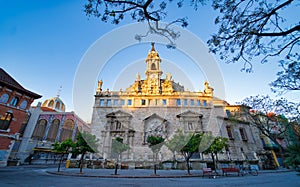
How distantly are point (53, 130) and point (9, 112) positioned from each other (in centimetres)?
1421

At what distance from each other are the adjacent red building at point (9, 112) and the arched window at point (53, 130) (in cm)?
1148

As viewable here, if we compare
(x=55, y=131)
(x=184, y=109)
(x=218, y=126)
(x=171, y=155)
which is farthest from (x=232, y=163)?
(x=55, y=131)

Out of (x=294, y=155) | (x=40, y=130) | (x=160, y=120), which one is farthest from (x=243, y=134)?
(x=40, y=130)

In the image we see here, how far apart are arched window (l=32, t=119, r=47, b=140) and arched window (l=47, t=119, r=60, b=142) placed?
127 cm

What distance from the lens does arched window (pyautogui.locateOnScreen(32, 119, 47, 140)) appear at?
96.6ft

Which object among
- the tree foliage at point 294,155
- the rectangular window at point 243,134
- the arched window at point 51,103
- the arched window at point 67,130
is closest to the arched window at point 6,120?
the arched window at point 67,130

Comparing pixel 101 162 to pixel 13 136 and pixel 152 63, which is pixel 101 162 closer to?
pixel 13 136

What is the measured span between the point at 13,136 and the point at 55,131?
45.1 ft

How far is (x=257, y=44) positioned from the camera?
228 inches

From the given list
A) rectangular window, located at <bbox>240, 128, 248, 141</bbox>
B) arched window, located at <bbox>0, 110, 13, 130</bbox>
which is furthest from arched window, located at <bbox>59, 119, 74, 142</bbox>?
rectangular window, located at <bbox>240, 128, 248, 141</bbox>

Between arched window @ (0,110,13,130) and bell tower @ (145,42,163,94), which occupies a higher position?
bell tower @ (145,42,163,94)

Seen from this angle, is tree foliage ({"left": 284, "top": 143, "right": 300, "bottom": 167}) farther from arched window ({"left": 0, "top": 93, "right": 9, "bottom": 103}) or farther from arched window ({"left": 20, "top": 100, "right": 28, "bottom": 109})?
arched window ({"left": 20, "top": 100, "right": 28, "bottom": 109})

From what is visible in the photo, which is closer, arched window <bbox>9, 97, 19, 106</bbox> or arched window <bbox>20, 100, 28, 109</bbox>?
arched window <bbox>9, 97, 19, 106</bbox>

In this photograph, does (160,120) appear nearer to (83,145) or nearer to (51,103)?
(83,145)
